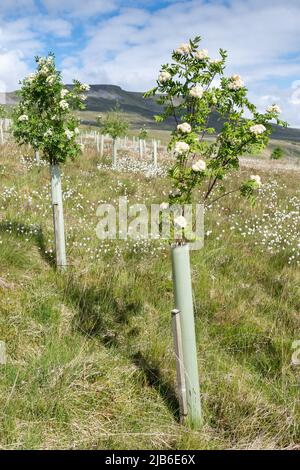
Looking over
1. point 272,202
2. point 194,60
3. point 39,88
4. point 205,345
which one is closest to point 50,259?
point 39,88

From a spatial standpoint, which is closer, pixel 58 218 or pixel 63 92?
pixel 63 92

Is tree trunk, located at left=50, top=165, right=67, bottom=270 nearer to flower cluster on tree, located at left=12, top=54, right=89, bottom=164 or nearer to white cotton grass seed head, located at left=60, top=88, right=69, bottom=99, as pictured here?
flower cluster on tree, located at left=12, top=54, right=89, bottom=164

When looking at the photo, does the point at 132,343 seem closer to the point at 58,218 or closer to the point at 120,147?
the point at 58,218

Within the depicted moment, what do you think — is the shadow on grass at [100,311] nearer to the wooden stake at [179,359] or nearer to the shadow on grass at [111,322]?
the shadow on grass at [111,322]

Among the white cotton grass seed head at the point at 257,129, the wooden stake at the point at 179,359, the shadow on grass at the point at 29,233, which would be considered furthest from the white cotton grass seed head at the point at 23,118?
the wooden stake at the point at 179,359

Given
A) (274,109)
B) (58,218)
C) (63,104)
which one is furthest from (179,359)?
(63,104)

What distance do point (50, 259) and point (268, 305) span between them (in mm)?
3943

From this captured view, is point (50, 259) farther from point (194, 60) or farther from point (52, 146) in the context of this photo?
point (194, 60)

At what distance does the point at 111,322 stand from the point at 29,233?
3.15 metres

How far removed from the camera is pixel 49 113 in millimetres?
6547

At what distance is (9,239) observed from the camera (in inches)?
281

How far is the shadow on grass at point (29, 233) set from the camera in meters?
7.25

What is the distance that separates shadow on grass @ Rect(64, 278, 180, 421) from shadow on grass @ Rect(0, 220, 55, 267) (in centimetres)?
114

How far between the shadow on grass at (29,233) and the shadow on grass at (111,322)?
1.14 m
